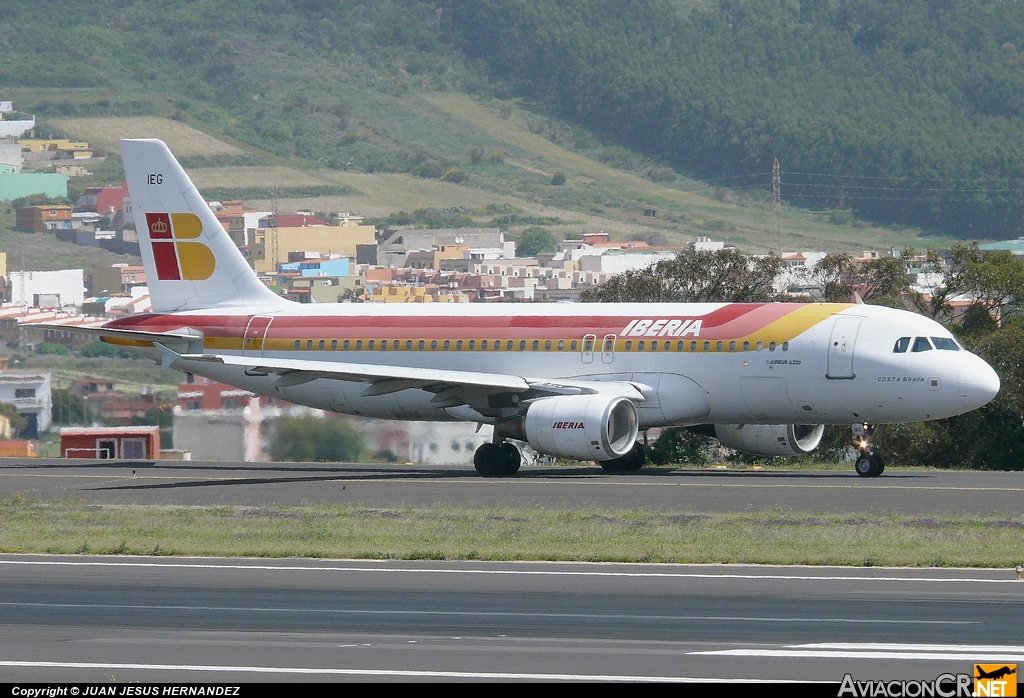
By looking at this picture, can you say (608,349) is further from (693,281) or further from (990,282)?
(990,282)

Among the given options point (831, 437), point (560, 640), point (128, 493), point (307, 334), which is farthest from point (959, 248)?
point (560, 640)

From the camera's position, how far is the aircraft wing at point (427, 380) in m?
37.8

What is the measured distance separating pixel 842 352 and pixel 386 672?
2384 centimetres

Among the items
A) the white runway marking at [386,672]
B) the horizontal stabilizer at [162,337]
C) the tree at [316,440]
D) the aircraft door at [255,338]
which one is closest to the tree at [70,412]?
the tree at [316,440]

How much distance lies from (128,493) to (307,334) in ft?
29.8

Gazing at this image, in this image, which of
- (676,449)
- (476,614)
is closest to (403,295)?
(676,449)

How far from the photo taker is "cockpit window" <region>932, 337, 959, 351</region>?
120 ft

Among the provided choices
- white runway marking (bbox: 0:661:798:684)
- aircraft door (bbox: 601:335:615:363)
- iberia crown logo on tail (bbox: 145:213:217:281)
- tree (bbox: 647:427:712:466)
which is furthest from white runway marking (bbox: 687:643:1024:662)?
tree (bbox: 647:427:712:466)

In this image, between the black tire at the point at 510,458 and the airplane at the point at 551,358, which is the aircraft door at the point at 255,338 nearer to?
the airplane at the point at 551,358

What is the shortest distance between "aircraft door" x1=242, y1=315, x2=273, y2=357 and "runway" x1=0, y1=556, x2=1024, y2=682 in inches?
773

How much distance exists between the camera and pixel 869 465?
122 ft

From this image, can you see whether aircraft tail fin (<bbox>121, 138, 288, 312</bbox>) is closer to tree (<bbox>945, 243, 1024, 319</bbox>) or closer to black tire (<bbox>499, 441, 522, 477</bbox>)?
black tire (<bbox>499, 441, 522, 477</bbox>)

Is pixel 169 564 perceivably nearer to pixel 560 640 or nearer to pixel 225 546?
pixel 225 546

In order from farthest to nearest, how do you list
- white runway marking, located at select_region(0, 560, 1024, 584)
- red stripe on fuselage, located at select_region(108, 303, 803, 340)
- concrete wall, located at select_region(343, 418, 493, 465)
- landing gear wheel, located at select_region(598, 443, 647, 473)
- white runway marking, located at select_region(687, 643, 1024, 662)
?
concrete wall, located at select_region(343, 418, 493, 465)
landing gear wheel, located at select_region(598, 443, 647, 473)
red stripe on fuselage, located at select_region(108, 303, 803, 340)
white runway marking, located at select_region(0, 560, 1024, 584)
white runway marking, located at select_region(687, 643, 1024, 662)
